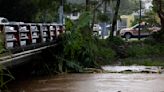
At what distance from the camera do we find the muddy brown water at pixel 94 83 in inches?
683

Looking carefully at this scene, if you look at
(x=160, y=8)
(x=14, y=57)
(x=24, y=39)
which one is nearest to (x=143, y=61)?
(x=160, y=8)

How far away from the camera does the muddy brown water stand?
17.3 m

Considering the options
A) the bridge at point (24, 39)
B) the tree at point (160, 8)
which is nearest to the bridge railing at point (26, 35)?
the bridge at point (24, 39)

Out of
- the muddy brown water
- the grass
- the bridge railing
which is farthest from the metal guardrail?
the grass

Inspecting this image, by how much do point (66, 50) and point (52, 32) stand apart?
1115 mm

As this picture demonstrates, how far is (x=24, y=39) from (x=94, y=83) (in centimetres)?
316

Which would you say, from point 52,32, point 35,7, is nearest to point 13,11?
point 35,7

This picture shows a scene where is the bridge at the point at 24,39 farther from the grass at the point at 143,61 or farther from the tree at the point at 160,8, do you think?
the tree at the point at 160,8

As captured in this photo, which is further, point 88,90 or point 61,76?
point 61,76

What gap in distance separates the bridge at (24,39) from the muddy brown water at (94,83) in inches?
43.3

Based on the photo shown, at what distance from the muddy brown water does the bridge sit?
1.10m

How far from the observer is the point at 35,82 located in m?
20.2

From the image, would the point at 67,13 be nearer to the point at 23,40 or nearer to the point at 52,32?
the point at 52,32

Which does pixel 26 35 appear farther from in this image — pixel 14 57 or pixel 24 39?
pixel 14 57
